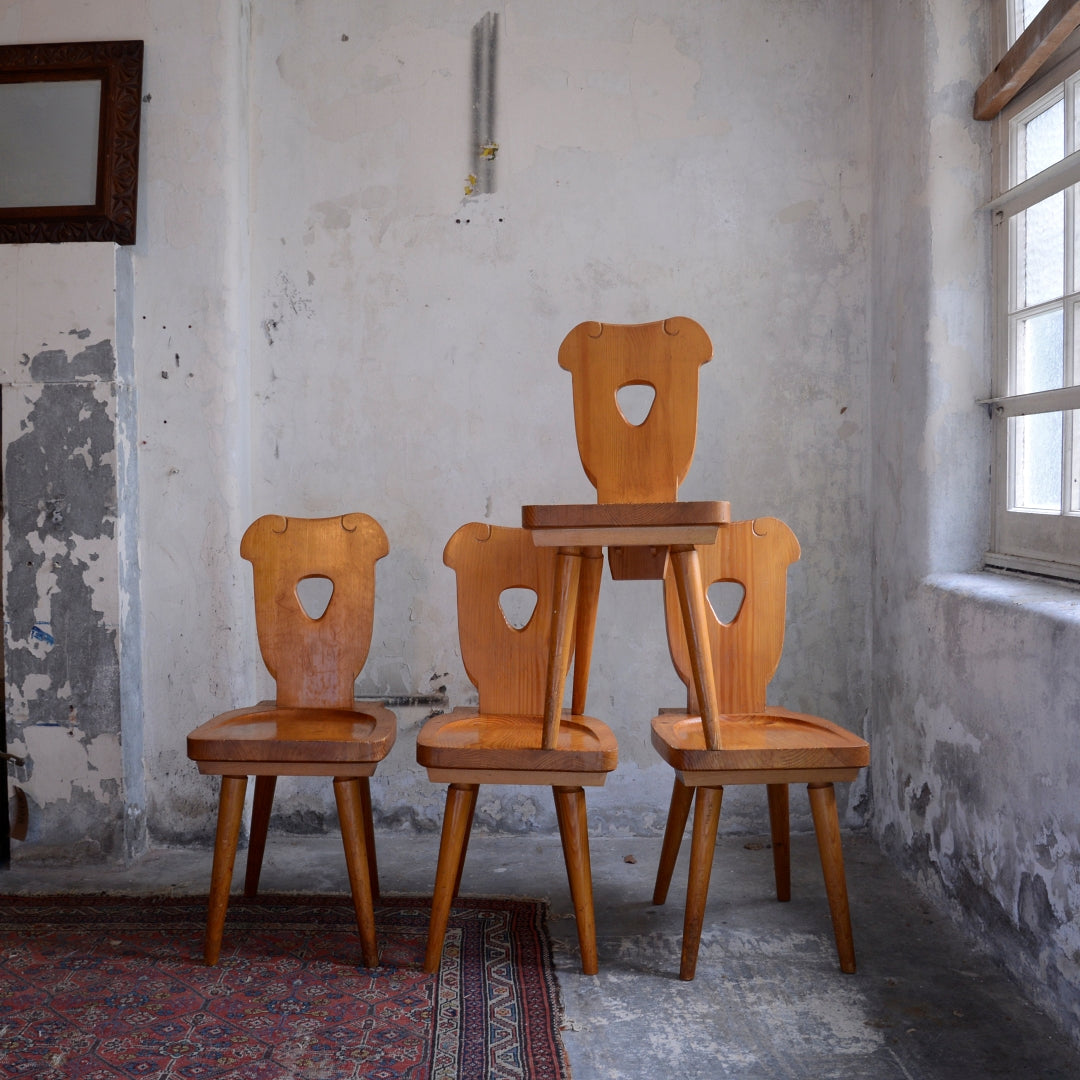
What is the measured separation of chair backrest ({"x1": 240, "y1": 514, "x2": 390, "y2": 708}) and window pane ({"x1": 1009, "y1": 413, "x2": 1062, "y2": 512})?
1788mm

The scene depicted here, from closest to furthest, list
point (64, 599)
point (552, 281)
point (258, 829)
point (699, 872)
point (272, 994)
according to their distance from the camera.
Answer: point (272, 994), point (699, 872), point (258, 829), point (64, 599), point (552, 281)

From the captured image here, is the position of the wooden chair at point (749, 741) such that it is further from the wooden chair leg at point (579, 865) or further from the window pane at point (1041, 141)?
the window pane at point (1041, 141)

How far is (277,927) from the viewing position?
2.63 metres

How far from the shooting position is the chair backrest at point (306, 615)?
2848 mm

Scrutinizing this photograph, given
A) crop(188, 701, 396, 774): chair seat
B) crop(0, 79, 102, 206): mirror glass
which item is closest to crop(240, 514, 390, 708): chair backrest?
crop(188, 701, 396, 774): chair seat

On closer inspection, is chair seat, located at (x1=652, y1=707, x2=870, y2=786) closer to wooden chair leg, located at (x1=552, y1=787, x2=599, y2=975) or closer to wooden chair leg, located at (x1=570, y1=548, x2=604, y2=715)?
wooden chair leg, located at (x1=552, y1=787, x2=599, y2=975)

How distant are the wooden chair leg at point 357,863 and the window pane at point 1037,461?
191 centimetres

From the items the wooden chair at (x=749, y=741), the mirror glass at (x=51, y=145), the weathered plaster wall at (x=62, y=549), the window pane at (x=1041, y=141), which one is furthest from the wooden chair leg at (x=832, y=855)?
the mirror glass at (x=51, y=145)

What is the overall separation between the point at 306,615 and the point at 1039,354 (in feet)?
6.95

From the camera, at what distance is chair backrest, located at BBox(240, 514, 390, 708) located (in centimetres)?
285

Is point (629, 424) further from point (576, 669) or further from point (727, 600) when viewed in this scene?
point (727, 600)

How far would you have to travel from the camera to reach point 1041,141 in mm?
2605

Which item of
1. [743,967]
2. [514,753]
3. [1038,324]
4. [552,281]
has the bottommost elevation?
[743,967]

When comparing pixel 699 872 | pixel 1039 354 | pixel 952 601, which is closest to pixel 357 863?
pixel 699 872
